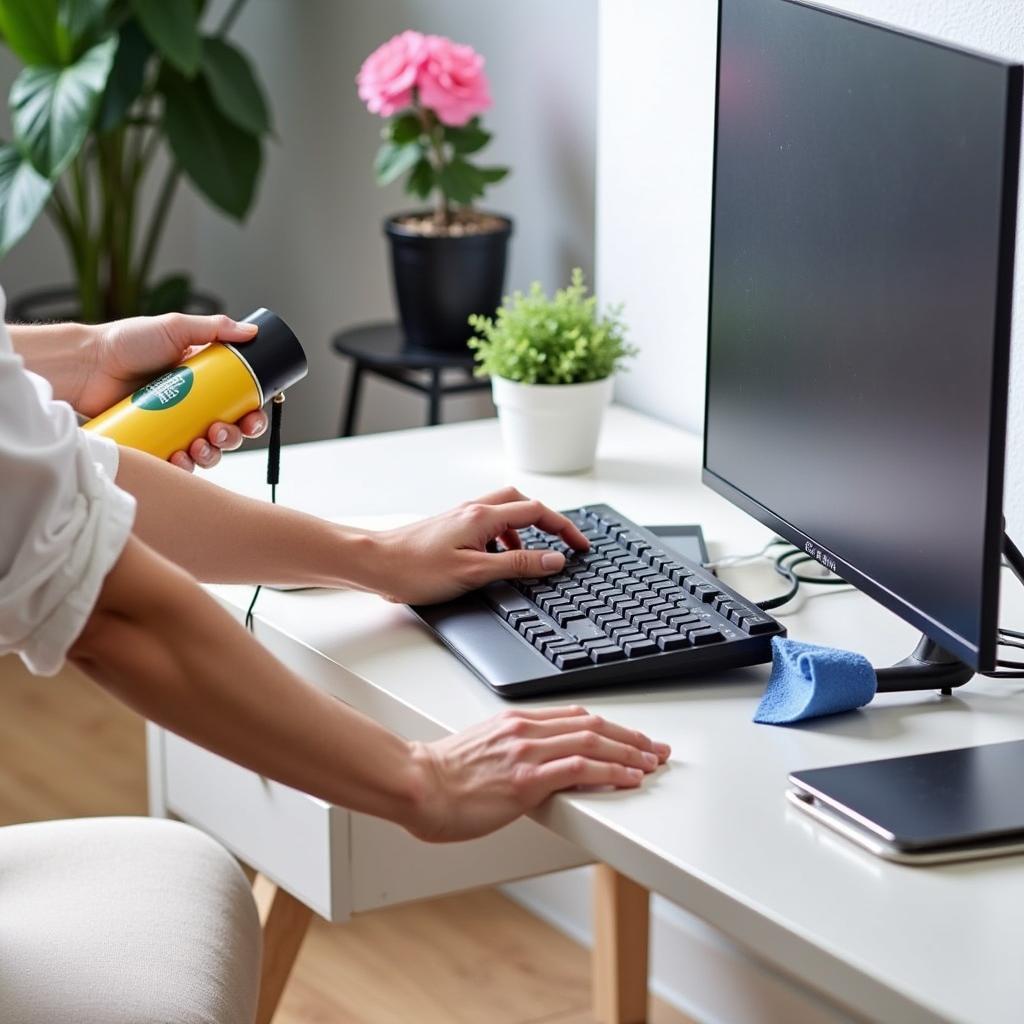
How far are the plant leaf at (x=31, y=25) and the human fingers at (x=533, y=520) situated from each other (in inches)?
66.5

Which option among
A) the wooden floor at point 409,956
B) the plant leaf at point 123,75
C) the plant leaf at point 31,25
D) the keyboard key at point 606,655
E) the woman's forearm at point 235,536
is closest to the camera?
the keyboard key at point 606,655

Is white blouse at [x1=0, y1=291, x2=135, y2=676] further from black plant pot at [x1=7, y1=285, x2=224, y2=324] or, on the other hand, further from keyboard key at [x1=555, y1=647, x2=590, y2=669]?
black plant pot at [x1=7, y1=285, x2=224, y2=324]

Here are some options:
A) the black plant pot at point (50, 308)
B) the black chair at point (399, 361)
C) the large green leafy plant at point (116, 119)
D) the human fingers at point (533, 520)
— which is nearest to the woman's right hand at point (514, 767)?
the human fingers at point (533, 520)

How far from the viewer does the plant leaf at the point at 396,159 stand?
2.27 meters

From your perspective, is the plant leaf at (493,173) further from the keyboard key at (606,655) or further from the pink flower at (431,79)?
the keyboard key at (606,655)

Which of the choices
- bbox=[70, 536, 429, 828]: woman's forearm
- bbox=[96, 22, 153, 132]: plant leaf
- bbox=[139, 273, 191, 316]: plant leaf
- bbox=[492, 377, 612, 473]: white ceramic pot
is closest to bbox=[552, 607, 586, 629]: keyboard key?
bbox=[70, 536, 429, 828]: woman's forearm

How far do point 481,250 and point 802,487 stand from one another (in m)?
1.17

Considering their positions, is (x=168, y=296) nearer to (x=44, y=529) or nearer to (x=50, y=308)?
(x=50, y=308)

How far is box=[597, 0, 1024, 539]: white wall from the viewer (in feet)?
5.74

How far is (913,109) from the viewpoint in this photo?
0.98 metres

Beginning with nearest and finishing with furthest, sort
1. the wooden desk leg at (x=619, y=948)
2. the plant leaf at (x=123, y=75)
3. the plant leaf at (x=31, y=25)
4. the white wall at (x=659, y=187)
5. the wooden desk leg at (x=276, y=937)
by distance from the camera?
the wooden desk leg at (x=276, y=937) → the white wall at (x=659, y=187) → the wooden desk leg at (x=619, y=948) → the plant leaf at (x=31, y=25) → the plant leaf at (x=123, y=75)

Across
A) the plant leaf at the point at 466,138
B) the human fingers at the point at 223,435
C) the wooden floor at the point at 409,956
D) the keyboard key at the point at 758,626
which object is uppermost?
the plant leaf at the point at 466,138

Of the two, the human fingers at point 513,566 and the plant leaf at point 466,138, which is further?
the plant leaf at point 466,138

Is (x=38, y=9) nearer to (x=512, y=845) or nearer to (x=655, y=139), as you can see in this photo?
(x=655, y=139)
